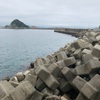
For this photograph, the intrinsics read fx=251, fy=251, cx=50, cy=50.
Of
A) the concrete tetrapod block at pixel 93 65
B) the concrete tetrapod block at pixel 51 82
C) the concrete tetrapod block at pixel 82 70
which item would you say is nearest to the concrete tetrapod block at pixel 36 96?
the concrete tetrapod block at pixel 51 82

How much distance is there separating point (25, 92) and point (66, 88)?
1477mm

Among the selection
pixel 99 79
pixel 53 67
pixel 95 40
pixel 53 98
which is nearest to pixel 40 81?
pixel 53 67

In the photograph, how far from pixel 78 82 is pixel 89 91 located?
52 centimetres

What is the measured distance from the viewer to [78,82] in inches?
231

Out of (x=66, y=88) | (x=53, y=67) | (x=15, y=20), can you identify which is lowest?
(x=15, y=20)

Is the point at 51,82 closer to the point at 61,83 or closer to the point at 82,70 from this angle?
the point at 61,83

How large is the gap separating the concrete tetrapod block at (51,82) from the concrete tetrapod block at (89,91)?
807 mm

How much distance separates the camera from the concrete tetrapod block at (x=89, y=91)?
210 inches

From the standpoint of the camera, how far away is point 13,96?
203 inches

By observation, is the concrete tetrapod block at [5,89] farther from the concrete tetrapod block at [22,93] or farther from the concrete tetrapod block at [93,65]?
the concrete tetrapod block at [93,65]

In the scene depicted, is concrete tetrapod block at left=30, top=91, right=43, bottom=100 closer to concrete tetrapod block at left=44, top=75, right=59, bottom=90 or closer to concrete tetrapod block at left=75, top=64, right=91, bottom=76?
concrete tetrapod block at left=44, top=75, right=59, bottom=90

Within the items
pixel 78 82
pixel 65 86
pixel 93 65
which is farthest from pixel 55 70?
pixel 93 65

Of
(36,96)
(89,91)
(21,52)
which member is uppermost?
(89,91)

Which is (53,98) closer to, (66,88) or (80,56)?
(66,88)
